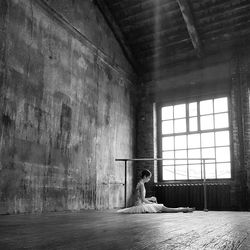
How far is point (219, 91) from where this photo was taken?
8.35 metres

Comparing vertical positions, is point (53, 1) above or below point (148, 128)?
above

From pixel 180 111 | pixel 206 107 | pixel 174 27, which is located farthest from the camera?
pixel 180 111

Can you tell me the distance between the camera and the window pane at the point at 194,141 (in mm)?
8512

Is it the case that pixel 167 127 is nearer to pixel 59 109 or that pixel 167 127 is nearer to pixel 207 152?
pixel 207 152

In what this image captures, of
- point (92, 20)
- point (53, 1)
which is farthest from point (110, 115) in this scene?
point (53, 1)

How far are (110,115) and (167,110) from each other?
1.84 meters

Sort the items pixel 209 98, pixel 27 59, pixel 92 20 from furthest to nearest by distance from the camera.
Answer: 1. pixel 209 98
2. pixel 92 20
3. pixel 27 59

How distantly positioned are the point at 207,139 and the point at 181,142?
26.3 inches

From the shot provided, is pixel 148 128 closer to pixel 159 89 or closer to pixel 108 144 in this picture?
pixel 159 89

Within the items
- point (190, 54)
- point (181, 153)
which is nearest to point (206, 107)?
point (181, 153)

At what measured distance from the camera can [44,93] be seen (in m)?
5.77

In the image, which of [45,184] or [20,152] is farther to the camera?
[45,184]

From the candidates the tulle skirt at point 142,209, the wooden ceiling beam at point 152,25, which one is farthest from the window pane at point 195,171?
the wooden ceiling beam at point 152,25

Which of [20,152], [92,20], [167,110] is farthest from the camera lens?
[167,110]
